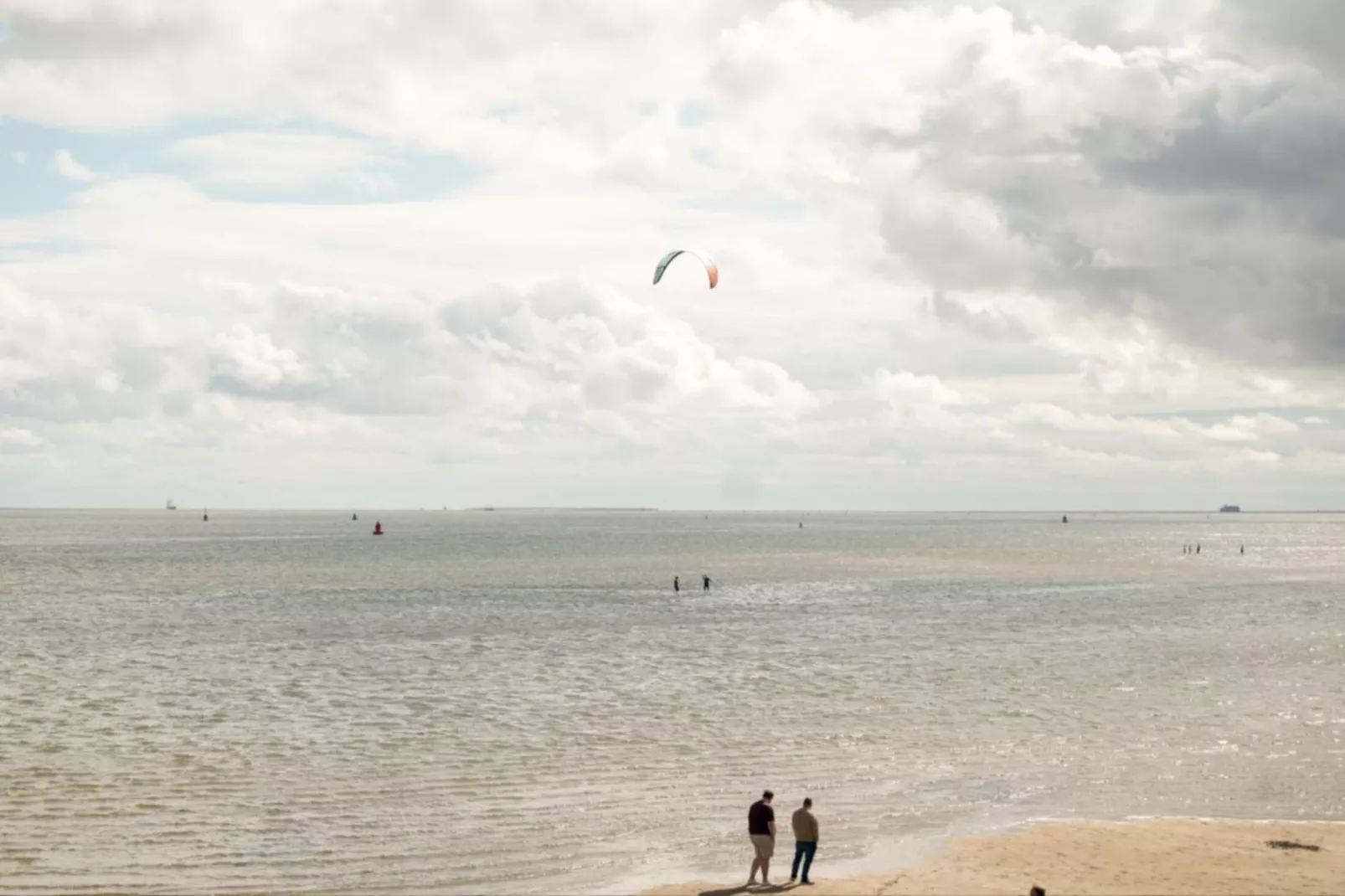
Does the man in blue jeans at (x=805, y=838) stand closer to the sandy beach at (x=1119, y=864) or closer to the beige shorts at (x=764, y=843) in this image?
the sandy beach at (x=1119, y=864)

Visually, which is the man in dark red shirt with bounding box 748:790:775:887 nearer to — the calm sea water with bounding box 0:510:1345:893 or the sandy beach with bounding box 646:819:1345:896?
the sandy beach with bounding box 646:819:1345:896

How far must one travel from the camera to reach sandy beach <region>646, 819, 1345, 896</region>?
22.6 m

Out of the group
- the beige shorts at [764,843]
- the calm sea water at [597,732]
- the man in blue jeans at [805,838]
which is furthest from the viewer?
the calm sea water at [597,732]

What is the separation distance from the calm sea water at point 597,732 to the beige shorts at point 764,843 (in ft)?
4.00

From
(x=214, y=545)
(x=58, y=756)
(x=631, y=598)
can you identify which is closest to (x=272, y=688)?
(x=58, y=756)

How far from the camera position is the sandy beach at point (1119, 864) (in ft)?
74.1

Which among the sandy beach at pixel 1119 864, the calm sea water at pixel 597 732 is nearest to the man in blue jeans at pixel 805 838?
the sandy beach at pixel 1119 864

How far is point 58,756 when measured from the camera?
112ft

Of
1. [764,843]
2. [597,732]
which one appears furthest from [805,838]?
[597,732]

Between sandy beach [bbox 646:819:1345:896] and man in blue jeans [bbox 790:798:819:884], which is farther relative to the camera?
man in blue jeans [bbox 790:798:819:884]

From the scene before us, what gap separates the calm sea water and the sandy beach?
46.3 inches

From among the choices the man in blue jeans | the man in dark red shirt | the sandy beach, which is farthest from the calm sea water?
the man in blue jeans

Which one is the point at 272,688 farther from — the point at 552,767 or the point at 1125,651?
the point at 1125,651

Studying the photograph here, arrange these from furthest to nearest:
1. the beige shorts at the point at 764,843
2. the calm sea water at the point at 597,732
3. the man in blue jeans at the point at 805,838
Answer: the calm sea water at the point at 597,732, the man in blue jeans at the point at 805,838, the beige shorts at the point at 764,843
